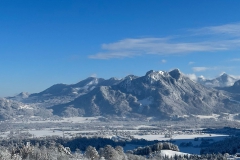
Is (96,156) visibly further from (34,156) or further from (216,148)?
(216,148)

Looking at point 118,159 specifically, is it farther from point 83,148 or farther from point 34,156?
point 83,148

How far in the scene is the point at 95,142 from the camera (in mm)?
197500

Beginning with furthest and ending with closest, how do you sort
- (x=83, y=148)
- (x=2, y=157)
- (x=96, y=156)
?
1. (x=83, y=148)
2. (x=96, y=156)
3. (x=2, y=157)

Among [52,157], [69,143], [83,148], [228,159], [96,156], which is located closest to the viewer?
[52,157]

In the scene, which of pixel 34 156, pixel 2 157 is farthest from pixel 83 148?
pixel 2 157

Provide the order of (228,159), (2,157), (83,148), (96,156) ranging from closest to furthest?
(2,157), (96,156), (228,159), (83,148)

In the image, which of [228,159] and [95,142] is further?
[95,142]

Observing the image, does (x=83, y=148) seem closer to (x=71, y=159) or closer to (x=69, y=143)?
(x=69, y=143)

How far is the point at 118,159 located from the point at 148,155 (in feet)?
116

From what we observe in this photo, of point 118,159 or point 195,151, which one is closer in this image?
point 118,159

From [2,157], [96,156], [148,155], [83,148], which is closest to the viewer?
[2,157]

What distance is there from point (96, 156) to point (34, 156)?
17045 millimetres

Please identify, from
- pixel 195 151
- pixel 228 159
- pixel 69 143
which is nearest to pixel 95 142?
pixel 69 143

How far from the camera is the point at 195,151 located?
191250 mm
